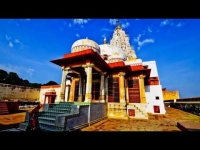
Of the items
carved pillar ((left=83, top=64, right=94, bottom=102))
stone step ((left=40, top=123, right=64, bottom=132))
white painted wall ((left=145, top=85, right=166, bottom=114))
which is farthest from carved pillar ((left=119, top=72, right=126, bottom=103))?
stone step ((left=40, top=123, right=64, bottom=132))

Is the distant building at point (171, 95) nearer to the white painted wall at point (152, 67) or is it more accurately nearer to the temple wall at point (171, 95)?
the temple wall at point (171, 95)

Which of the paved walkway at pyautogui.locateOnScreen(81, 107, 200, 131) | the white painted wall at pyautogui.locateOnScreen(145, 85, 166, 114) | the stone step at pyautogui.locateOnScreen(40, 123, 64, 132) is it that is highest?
the white painted wall at pyautogui.locateOnScreen(145, 85, 166, 114)

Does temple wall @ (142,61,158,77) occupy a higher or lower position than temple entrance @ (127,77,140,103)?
higher

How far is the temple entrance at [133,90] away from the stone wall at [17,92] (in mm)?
22384

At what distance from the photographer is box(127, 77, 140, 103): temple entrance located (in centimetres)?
1334

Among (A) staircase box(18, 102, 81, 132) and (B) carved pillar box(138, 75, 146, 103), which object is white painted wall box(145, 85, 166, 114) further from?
(A) staircase box(18, 102, 81, 132)

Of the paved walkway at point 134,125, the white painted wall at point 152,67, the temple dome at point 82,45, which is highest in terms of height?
the temple dome at point 82,45

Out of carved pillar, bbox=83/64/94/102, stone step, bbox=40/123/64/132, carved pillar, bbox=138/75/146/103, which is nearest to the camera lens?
stone step, bbox=40/123/64/132

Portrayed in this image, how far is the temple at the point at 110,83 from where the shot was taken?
1073 centimetres

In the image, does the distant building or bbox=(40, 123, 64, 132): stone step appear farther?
the distant building

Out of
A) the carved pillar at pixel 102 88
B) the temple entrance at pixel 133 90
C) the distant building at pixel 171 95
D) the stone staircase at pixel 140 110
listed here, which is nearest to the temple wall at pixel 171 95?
the distant building at pixel 171 95
